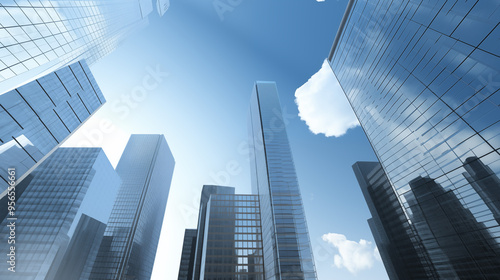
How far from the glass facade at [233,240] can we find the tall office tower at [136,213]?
7152 cm

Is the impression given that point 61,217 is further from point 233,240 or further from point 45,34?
point 45,34

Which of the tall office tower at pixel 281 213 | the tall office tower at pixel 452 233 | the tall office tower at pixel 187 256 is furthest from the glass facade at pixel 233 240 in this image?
the tall office tower at pixel 187 256

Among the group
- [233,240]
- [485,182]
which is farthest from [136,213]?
[485,182]

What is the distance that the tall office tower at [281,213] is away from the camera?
47.0 meters

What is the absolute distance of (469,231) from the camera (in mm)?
23438

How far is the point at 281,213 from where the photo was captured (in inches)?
2116

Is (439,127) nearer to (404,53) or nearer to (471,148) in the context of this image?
(471,148)

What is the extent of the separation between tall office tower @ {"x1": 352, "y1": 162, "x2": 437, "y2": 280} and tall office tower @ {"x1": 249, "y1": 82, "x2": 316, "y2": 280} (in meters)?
33.9

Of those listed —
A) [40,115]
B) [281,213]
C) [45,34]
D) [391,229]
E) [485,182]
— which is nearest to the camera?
[485,182]

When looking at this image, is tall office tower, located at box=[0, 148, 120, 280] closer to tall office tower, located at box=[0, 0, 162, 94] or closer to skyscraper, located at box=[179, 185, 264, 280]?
skyscraper, located at box=[179, 185, 264, 280]

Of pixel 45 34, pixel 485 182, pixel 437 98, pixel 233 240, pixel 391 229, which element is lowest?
pixel 485 182

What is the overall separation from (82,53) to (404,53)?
6669 centimetres

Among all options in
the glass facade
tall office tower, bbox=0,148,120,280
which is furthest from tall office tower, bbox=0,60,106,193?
the glass facade

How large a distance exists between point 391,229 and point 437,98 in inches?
2751
